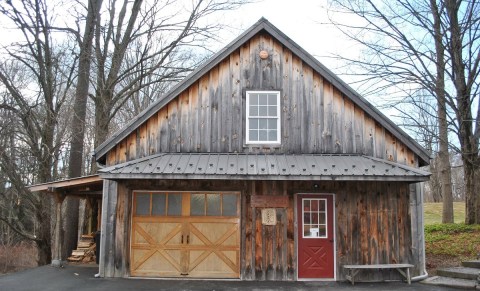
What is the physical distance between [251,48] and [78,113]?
384 inches

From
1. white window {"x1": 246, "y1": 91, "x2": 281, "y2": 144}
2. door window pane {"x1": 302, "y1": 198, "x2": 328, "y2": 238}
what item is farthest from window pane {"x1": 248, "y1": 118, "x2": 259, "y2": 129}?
door window pane {"x1": 302, "y1": 198, "x2": 328, "y2": 238}

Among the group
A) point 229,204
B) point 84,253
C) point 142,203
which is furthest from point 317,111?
point 84,253

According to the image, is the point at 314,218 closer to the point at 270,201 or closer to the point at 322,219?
the point at 322,219

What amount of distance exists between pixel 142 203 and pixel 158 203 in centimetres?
44

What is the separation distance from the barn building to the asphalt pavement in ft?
1.46

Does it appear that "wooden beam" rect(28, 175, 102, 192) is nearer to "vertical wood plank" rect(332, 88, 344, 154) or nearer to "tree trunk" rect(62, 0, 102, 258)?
"tree trunk" rect(62, 0, 102, 258)

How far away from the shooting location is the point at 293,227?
1140 centimetres

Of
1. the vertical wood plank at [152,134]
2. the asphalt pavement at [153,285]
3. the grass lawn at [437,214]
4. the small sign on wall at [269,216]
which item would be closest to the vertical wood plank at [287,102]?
the small sign on wall at [269,216]

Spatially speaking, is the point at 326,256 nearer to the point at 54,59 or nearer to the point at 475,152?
the point at 475,152

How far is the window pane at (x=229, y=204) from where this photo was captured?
456 inches

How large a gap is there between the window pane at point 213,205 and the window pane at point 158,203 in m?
1.20

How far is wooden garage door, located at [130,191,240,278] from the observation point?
1145 cm

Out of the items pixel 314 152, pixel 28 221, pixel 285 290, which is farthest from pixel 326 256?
pixel 28 221

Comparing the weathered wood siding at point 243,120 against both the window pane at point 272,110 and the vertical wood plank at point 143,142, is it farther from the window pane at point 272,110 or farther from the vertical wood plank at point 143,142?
the window pane at point 272,110
